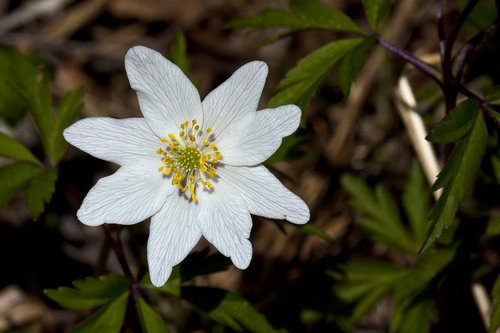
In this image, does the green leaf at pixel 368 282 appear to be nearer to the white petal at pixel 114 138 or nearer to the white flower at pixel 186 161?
the white flower at pixel 186 161

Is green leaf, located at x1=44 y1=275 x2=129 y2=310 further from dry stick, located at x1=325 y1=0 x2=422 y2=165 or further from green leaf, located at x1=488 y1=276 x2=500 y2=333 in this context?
dry stick, located at x1=325 y1=0 x2=422 y2=165

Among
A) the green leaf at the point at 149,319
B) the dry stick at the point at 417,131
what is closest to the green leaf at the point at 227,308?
the green leaf at the point at 149,319

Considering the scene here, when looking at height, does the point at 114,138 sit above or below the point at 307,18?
below

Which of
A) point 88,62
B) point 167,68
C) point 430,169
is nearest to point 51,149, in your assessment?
point 167,68

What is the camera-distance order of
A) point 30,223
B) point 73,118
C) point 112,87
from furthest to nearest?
point 112,87 < point 30,223 < point 73,118

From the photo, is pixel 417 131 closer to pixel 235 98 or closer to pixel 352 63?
pixel 352 63

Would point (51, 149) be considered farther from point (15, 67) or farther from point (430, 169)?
point (430, 169)

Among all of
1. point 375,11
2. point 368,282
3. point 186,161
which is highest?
point 375,11

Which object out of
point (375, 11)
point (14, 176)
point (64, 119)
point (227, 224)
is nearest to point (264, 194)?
point (227, 224)
